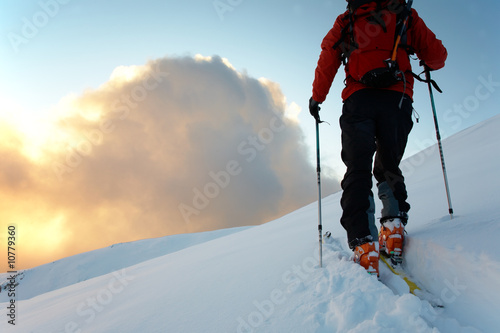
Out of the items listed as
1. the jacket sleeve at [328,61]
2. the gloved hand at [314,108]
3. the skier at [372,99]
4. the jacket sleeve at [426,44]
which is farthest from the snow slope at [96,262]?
the jacket sleeve at [426,44]

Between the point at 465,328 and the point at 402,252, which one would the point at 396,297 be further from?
the point at 402,252

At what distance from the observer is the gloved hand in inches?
99.1

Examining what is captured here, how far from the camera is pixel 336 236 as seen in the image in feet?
10.00

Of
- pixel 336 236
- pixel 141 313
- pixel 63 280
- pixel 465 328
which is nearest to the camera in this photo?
pixel 465 328

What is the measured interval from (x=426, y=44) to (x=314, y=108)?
3.75 ft

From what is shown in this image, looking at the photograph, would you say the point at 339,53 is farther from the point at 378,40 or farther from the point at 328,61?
the point at 378,40

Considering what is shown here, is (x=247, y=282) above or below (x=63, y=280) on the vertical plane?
above

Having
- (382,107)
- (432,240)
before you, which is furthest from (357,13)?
(432,240)

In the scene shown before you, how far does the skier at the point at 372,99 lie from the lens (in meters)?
2.11

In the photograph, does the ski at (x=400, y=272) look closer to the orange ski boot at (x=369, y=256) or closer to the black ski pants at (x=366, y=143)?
the orange ski boot at (x=369, y=256)

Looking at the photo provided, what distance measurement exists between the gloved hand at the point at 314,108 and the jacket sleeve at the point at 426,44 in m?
1.01

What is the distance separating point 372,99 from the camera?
219cm

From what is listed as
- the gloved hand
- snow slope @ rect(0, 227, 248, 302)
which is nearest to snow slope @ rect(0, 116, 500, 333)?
the gloved hand

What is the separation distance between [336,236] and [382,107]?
157 centimetres
